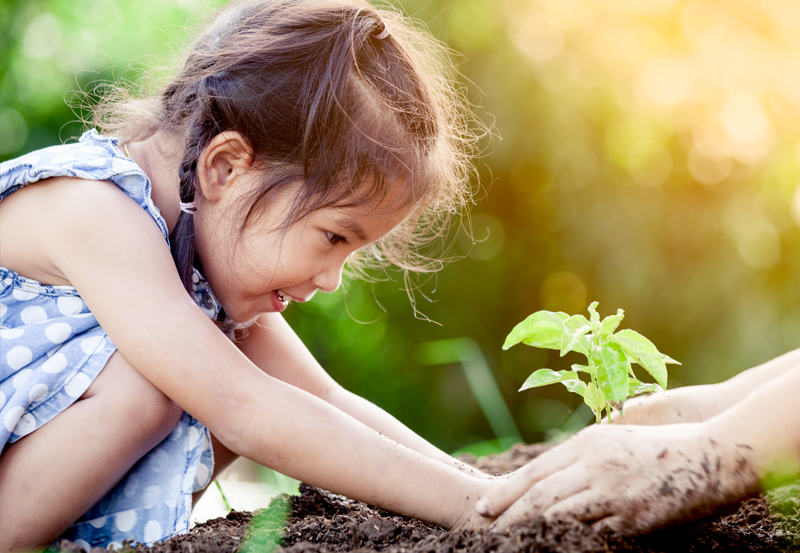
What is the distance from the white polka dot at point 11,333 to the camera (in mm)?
1223

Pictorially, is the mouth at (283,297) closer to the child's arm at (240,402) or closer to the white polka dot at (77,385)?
the child's arm at (240,402)

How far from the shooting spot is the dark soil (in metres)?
0.81

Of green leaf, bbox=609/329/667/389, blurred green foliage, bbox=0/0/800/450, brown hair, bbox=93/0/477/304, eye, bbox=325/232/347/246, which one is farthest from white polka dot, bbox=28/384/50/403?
blurred green foliage, bbox=0/0/800/450

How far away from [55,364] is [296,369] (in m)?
0.62

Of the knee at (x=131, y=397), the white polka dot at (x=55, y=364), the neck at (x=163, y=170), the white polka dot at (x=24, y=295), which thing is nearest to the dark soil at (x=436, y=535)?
the knee at (x=131, y=397)

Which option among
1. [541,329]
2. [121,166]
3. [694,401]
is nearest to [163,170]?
[121,166]

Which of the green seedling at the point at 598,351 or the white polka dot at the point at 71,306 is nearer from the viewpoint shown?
the green seedling at the point at 598,351

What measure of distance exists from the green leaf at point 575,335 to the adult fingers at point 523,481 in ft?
0.53

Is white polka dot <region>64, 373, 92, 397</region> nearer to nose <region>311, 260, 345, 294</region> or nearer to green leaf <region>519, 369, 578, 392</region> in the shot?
nose <region>311, 260, 345, 294</region>

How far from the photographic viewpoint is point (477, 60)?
274cm

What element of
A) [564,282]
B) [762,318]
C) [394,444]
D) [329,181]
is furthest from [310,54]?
[762,318]

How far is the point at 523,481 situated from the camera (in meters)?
0.94

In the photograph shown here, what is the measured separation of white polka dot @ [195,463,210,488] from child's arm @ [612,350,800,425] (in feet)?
2.92

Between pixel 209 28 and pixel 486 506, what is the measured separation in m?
1.28
